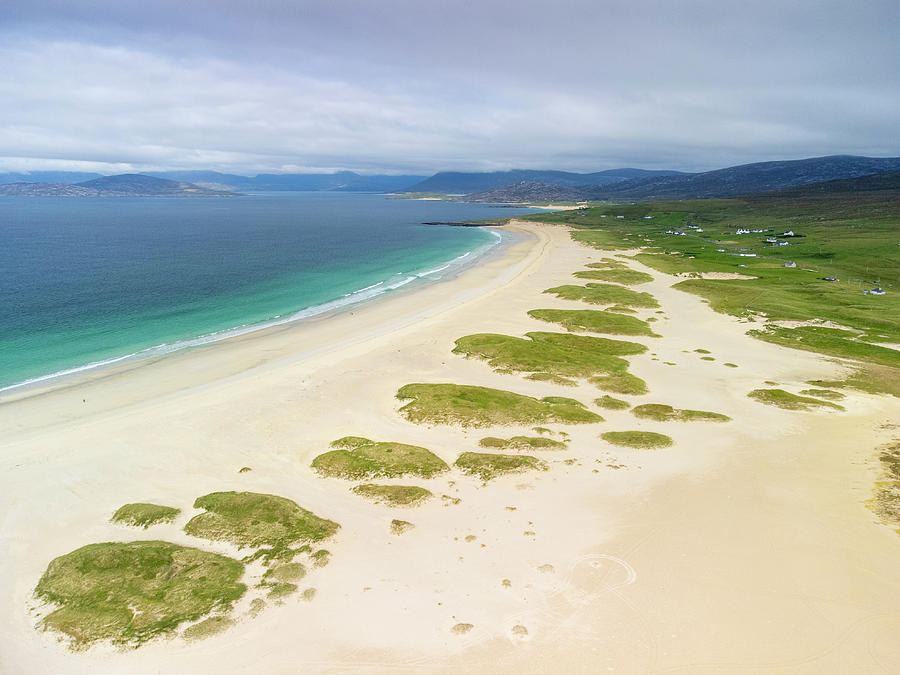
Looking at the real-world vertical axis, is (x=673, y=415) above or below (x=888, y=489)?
above

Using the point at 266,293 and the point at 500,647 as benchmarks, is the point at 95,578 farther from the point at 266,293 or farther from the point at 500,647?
the point at 266,293

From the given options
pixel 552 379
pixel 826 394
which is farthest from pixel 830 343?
pixel 552 379

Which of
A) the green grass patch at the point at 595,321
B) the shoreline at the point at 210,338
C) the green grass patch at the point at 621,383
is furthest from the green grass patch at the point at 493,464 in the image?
the shoreline at the point at 210,338

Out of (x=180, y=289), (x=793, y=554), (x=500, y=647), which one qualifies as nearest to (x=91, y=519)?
(x=500, y=647)

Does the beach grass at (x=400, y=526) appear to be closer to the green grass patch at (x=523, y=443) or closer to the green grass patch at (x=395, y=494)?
the green grass patch at (x=395, y=494)

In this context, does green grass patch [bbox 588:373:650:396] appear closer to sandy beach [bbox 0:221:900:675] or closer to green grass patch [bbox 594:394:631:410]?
sandy beach [bbox 0:221:900:675]

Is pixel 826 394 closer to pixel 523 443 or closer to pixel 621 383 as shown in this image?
pixel 621 383

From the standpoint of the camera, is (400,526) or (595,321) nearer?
(400,526)
